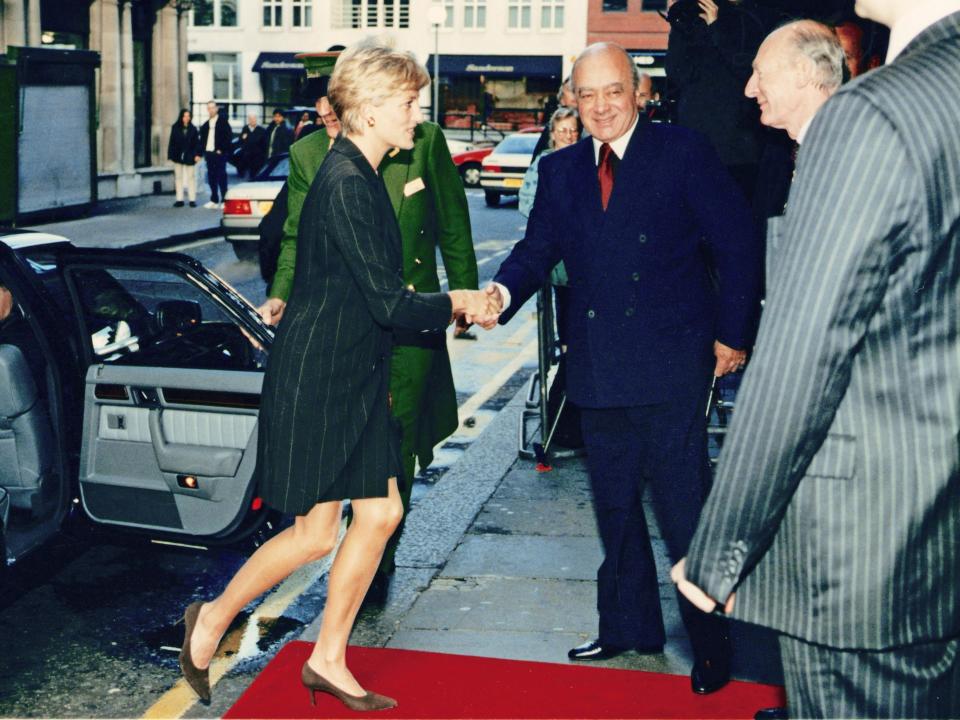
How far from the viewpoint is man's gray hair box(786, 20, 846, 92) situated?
3.63 metres

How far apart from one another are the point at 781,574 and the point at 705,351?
2007 millimetres

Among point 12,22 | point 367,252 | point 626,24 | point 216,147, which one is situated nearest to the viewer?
point 367,252

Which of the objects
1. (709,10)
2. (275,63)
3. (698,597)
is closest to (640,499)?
(698,597)

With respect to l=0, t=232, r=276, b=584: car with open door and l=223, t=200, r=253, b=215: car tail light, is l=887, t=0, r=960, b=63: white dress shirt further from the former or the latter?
l=223, t=200, r=253, b=215: car tail light

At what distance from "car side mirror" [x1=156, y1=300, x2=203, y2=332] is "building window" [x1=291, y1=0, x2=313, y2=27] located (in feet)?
191

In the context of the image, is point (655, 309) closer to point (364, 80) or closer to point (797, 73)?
point (797, 73)

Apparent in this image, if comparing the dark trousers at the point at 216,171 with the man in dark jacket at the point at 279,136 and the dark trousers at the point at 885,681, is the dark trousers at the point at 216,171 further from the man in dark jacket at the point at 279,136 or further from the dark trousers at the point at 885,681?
the dark trousers at the point at 885,681

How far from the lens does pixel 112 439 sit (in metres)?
4.84

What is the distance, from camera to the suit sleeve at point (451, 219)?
493 cm

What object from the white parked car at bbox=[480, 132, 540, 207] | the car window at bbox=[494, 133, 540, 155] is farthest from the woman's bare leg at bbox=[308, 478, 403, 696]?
the car window at bbox=[494, 133, 540, 155]

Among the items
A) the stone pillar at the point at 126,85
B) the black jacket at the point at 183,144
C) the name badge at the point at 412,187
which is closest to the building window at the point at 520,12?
the stone pillar at the point at 126,85

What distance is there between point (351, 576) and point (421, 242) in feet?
5.03

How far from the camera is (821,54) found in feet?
11.9

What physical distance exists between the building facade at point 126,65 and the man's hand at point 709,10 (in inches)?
710
